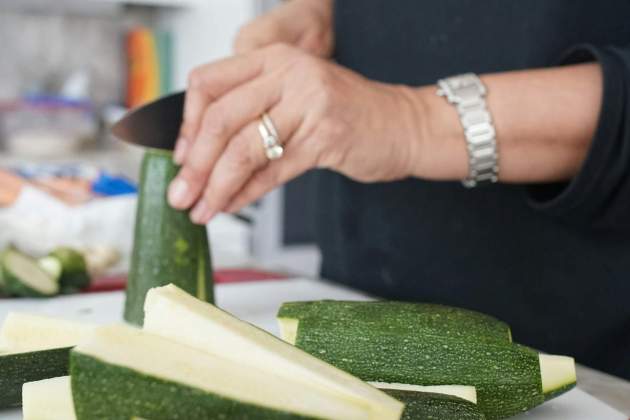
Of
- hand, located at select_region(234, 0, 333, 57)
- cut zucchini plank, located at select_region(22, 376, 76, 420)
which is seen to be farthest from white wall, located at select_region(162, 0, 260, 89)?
cut zucchini plank, located at select_region(22, 376, 76, 420)

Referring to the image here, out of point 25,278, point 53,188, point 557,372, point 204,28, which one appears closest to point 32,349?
point 557,372

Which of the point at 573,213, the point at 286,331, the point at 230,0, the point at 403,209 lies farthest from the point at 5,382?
the point at 230,0

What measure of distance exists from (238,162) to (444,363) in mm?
458

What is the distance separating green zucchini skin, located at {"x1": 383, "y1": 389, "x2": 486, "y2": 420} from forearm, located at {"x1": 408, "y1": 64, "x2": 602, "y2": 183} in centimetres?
45

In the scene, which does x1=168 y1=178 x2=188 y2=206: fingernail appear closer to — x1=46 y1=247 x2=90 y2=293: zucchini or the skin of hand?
the skin of hand

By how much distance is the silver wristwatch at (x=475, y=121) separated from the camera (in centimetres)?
99

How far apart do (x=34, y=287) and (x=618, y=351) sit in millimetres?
912

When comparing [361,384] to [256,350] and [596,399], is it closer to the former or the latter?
[256,350]

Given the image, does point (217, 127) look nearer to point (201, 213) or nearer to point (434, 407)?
point (201, 213)

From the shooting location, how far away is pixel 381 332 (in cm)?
71

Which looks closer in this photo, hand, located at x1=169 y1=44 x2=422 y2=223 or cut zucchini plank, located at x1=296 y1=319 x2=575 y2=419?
cut zucchini plank, located at x1=296 y1=319 x2=575 y2=419

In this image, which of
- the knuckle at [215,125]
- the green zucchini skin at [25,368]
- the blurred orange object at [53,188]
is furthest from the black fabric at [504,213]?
the blurred orange object at [53,188]

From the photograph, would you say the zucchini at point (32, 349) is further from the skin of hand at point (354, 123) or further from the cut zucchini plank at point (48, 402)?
the skin of hand at point (354, 123)

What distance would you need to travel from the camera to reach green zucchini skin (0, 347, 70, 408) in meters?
0.69
